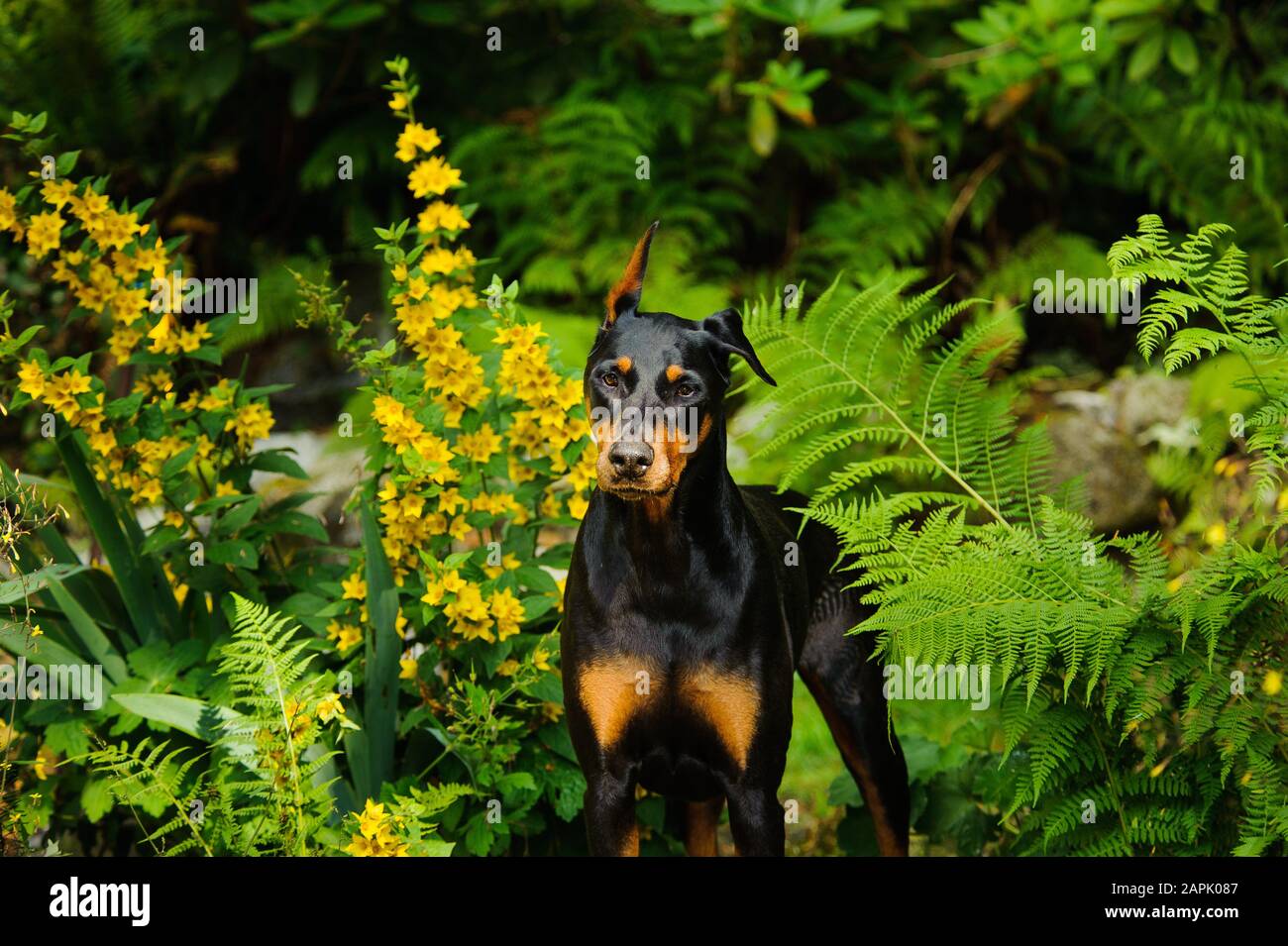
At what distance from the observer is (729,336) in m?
3.18

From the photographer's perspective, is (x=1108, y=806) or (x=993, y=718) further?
(x=993, y=718)

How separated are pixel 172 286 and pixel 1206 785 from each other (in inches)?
122

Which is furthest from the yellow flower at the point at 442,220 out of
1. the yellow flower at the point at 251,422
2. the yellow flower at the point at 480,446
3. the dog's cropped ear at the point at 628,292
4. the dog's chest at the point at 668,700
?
the dog's chest at the point at 668,700

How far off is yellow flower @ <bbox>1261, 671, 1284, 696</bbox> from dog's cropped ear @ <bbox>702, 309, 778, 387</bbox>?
136 cm

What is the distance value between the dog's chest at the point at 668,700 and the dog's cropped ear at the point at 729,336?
0.71m

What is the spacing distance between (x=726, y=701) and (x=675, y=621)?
0.69 feet

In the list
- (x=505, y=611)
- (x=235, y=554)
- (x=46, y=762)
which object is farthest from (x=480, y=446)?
(x=46, y=762)

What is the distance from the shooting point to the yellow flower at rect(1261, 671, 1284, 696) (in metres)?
3.24

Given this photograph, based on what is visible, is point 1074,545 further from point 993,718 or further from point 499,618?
point 499,618

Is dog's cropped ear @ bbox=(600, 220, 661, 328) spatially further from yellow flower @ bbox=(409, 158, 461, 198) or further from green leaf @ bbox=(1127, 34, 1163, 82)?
green leaf @ bbox=(1127, 34, 1163, 82)

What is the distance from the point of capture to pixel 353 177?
27.0 feet

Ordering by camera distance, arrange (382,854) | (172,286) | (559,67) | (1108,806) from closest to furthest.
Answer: (382,854) < (1108,806) < (172,286) < (559,67)

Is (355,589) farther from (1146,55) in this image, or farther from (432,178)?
(1146,55)

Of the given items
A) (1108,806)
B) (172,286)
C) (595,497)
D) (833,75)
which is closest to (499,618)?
(595,497)
